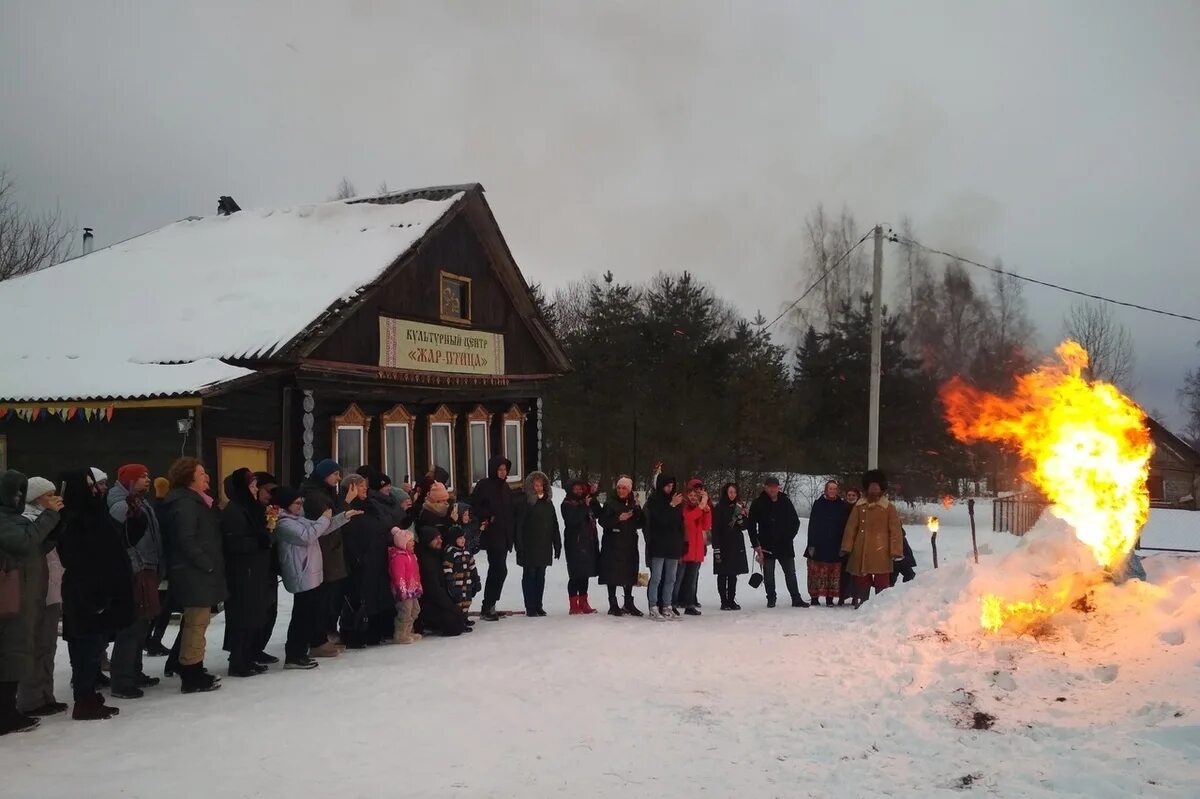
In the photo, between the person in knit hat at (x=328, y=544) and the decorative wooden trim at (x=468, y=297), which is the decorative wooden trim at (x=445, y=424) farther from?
the person in knit hat at (x=328, y=544)

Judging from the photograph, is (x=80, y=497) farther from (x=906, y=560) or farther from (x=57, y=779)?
(x=906, y=560)

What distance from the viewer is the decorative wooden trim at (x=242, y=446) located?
12.7 metres

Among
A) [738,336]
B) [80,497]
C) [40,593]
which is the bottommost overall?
[40,593]

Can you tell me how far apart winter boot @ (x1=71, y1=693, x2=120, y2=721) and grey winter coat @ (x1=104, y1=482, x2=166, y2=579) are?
944 mm

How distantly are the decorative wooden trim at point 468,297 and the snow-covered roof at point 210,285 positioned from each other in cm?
124

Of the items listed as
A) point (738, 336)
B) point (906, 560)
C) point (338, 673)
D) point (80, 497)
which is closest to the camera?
point (80, 497)

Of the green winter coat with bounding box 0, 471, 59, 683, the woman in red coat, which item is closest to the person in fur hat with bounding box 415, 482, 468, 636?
the woman in red coat

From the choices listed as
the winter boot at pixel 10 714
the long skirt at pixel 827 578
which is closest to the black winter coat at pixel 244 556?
the winter boot at pixel 10 714

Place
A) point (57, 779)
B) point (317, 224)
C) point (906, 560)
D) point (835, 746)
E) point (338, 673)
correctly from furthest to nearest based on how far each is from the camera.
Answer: point (317, 224)
point (906, 560)
point (338, 673)
point (835, 746)
point (57, 779)

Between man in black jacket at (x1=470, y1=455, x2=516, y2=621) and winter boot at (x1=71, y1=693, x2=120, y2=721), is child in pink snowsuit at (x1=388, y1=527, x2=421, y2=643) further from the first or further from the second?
winter boot at (x1=71, y1=693, x2=120, y2=721)

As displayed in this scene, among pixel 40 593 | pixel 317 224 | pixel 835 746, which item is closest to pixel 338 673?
pixel 40 593

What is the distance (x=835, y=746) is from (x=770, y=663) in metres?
2.11

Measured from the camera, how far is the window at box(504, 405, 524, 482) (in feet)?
66.6

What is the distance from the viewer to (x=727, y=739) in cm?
569
